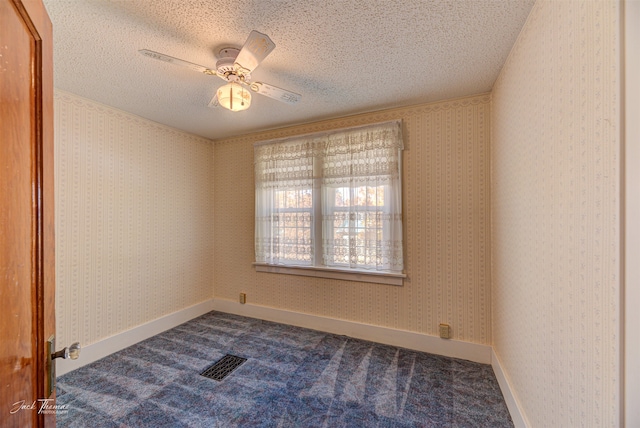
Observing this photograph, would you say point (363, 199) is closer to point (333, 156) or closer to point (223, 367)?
point (333, 156)

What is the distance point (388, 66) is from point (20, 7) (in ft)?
5.86

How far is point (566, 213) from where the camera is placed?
103 cm

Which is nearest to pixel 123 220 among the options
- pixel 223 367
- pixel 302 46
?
pixel 223 367

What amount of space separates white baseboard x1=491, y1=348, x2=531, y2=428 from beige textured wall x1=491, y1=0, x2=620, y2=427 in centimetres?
6

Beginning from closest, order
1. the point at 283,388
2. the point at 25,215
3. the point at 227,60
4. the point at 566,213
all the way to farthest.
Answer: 1. the point at 25,215
2. the point at 566,213
3. the point at 227,60
4. the point at 283,388

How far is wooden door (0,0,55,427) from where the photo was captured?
2.04 feet

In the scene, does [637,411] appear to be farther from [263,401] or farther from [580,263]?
[263,401]

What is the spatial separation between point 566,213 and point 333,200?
203cm

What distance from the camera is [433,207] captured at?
2.49 metres

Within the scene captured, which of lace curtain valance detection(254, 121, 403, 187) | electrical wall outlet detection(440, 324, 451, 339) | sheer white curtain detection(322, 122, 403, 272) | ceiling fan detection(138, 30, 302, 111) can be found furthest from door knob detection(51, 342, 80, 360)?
electrical wall outlet detection(440, 324, 451, 339)

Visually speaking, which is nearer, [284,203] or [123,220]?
[123,220]

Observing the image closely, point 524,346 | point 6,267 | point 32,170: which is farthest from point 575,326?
point 32,170

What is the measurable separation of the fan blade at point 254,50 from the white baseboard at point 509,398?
7.88 ft

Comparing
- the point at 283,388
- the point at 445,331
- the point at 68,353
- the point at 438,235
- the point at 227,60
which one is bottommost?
the point at 283,388
